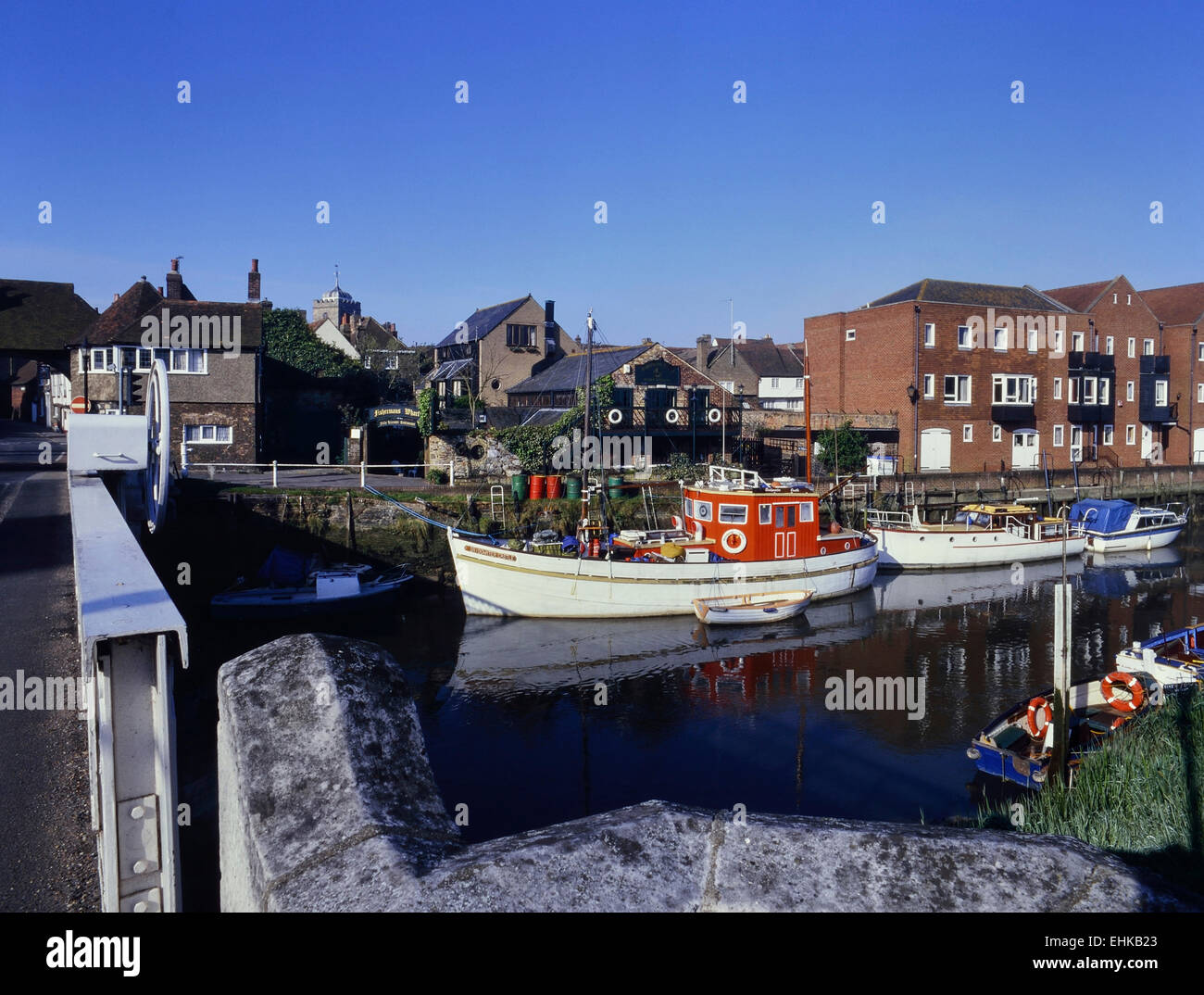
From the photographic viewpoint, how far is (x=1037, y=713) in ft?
45.6

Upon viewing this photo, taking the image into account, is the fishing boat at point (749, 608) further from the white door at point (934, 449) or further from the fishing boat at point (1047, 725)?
the white door at point (934, 449)

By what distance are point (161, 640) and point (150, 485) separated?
11.8 meters

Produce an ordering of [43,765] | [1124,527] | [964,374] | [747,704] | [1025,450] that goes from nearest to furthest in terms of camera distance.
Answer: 1. [43,765]
2. [747,704]
3. [1124,527]
4. [964,374]
5. [1025,450]

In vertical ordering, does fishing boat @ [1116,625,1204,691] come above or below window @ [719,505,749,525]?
below

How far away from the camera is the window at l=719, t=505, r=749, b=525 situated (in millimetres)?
26922

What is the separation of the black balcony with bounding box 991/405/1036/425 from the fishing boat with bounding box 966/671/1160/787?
34384 mm

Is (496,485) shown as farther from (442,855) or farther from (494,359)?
(442,855)

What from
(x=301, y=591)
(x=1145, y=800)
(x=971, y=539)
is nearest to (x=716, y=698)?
(x=1145, y=800)

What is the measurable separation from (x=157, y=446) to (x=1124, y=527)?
3819 cm

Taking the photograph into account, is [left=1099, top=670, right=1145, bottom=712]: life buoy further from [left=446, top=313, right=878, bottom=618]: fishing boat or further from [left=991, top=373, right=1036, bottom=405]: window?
[left=991, top=373, right=1036, bottom=405]: window

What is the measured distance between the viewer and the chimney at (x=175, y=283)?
132 ft

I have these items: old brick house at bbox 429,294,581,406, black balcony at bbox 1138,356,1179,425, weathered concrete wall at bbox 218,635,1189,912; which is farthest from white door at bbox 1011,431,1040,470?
weathered concrete wall at bbox 218,635,1189,912

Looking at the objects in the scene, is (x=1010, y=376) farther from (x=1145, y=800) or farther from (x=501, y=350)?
(x=1145, y=800)

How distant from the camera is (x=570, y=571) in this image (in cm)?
2509
